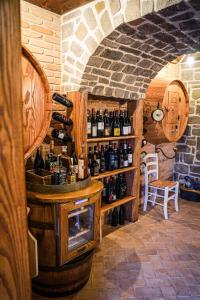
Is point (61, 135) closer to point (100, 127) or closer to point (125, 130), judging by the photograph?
point (100, 127)

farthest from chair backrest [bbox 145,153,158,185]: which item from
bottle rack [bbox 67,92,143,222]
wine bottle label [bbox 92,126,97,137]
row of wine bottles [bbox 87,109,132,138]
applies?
wine bottle label [bbox 92,126,97,137]

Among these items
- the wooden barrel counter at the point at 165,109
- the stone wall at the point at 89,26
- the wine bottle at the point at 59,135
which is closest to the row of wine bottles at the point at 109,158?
the wine bottle at the point at 59,135

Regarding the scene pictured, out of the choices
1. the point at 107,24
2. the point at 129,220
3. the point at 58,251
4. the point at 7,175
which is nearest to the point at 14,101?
the point at 7,175

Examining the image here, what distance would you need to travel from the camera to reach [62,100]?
2.19 meters

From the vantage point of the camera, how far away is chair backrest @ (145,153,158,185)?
364 centimetres

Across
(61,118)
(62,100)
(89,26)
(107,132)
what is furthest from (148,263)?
(89,26)

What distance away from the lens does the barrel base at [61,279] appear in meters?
1.88

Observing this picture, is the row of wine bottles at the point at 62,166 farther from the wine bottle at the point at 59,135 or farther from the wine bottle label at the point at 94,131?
Result: the wine bottle label at the point at 94,131

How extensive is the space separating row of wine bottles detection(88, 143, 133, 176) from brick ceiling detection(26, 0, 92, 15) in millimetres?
1472

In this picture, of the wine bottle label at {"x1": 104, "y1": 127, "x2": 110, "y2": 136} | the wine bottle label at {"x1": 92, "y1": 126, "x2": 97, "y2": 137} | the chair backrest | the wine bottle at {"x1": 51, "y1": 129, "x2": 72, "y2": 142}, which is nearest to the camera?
the wine bottle at {"x1": 51, "y1": 129, "x2": 72, "y2": 142}

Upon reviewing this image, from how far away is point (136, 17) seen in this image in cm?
181

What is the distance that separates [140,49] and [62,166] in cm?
150

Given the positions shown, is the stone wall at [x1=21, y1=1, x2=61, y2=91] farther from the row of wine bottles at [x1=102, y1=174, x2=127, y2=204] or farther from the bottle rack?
the row of wine bottles at [x1=102, y1=174, x2=127, y2=204]

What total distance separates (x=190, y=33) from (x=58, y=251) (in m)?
2.27
